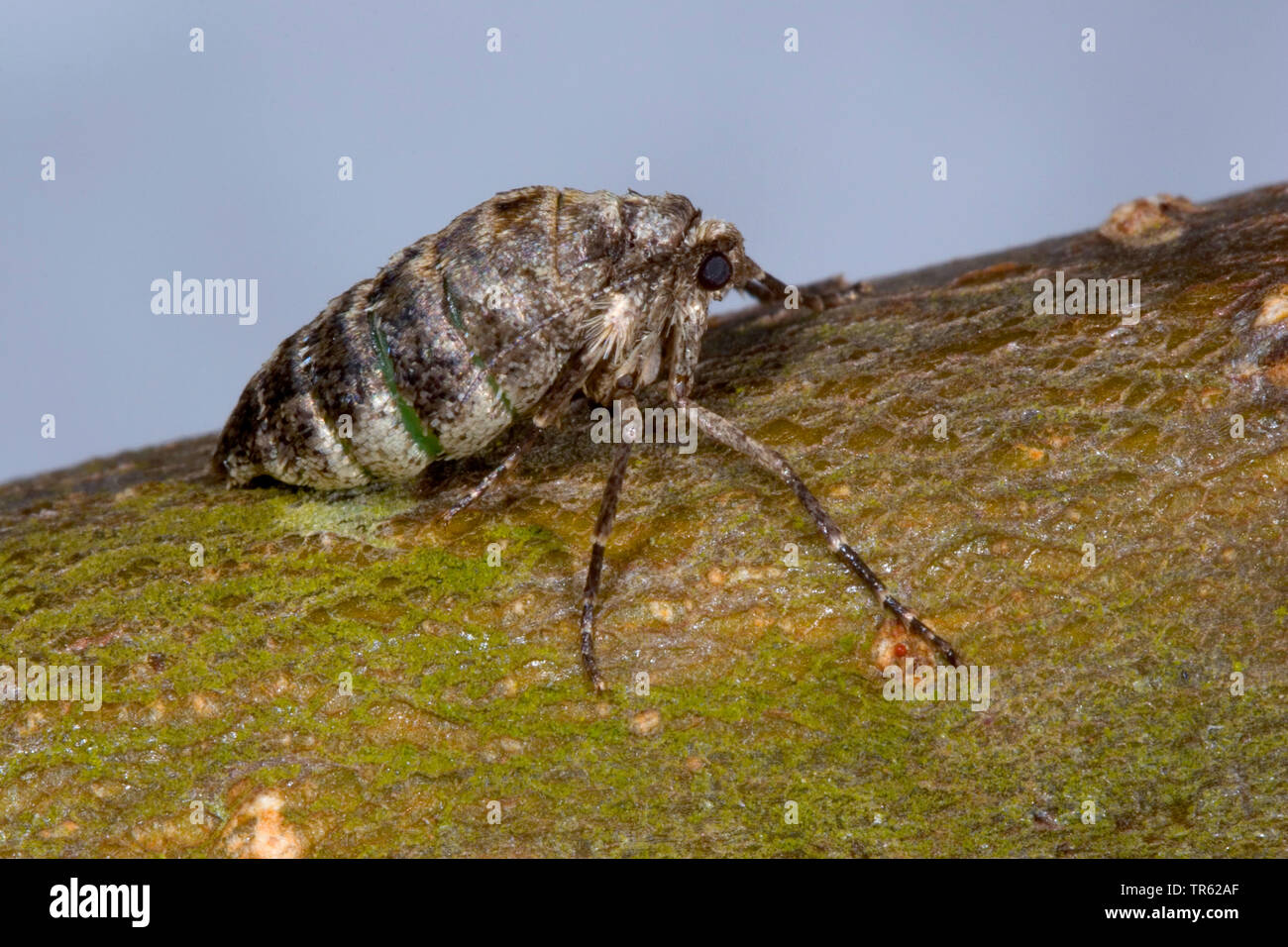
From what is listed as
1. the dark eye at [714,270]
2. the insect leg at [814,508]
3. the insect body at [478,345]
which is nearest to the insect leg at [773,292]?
the dark eye at [714,270]

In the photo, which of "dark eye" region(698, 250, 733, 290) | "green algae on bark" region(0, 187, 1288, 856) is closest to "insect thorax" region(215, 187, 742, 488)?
"dark eye" region(698, 250, 733, 290)

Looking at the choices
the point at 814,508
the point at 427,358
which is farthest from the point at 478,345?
the point at 814,508

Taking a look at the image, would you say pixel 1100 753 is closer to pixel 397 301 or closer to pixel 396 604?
pixel 396 604

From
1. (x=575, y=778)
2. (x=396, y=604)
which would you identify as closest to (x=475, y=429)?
(x=396, y=604)

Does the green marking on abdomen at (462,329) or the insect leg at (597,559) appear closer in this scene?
the insect leg at (597,559)

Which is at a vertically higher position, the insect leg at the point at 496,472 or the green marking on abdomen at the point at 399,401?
the green marking on abdomen at the point at 399,401

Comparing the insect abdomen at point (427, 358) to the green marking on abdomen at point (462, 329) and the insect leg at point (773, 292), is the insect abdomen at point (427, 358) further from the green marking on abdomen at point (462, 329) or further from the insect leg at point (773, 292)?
the insect leg at point (773, 292)

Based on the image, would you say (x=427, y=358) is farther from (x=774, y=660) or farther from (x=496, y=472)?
(x=774, y=660)

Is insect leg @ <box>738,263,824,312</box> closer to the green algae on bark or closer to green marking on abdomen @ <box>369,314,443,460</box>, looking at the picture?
the green algae on bark
